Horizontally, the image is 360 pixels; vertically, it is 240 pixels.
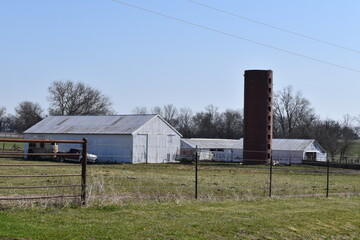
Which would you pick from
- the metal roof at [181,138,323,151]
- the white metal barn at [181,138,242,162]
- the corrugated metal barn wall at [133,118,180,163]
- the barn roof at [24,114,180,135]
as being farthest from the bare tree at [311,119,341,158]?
the barn roof at [24,114,180,135]

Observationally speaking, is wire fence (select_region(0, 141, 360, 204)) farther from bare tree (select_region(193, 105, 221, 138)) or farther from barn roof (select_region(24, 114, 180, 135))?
bare tree (select_region(193, 105, 221, 138))

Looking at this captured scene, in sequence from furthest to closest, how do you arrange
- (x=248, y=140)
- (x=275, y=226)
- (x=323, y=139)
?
(x=323, y=139) < (x=248, y=140) < (x=275, y=226)

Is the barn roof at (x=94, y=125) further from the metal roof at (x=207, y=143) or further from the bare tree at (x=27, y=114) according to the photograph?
the bare tree at (x=27, y=114)

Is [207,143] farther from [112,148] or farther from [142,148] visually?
[112,148]

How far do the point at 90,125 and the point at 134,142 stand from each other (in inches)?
369

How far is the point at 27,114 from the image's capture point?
127062 mm

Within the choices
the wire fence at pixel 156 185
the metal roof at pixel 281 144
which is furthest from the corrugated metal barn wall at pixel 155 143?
the wire fence at pixel 156 185

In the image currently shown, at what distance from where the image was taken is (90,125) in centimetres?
6894

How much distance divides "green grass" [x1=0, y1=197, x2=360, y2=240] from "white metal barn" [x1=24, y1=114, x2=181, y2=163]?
41927mm

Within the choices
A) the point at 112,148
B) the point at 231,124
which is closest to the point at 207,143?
the point at 112,148

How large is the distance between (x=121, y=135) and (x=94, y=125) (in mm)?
6991

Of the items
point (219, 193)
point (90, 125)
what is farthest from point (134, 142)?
point (219, 193)

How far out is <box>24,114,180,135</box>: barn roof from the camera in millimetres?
64812

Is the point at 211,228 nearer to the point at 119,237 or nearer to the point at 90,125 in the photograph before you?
the point at 119,237
